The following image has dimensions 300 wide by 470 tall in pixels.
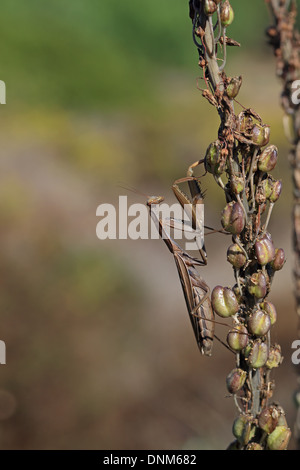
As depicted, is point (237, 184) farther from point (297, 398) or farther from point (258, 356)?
point (297, 398)

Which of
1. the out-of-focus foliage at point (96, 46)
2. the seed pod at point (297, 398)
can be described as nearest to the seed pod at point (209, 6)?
the seed pod at point (297, 398)

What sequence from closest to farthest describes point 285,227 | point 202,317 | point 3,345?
point 202,317 → point 3,345 → point 285,227

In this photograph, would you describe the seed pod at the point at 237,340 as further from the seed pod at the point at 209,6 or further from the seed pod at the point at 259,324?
the seed pod at the point at 209,6

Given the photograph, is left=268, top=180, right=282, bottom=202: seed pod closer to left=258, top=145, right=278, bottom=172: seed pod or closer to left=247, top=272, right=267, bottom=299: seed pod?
left=258, top=145, right=278, bottom=172: seed pod

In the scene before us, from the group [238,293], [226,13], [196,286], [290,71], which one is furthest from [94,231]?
[226,13]

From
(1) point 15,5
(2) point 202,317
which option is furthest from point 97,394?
(1) point 15,5

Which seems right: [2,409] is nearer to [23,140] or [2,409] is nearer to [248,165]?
[248,165]
